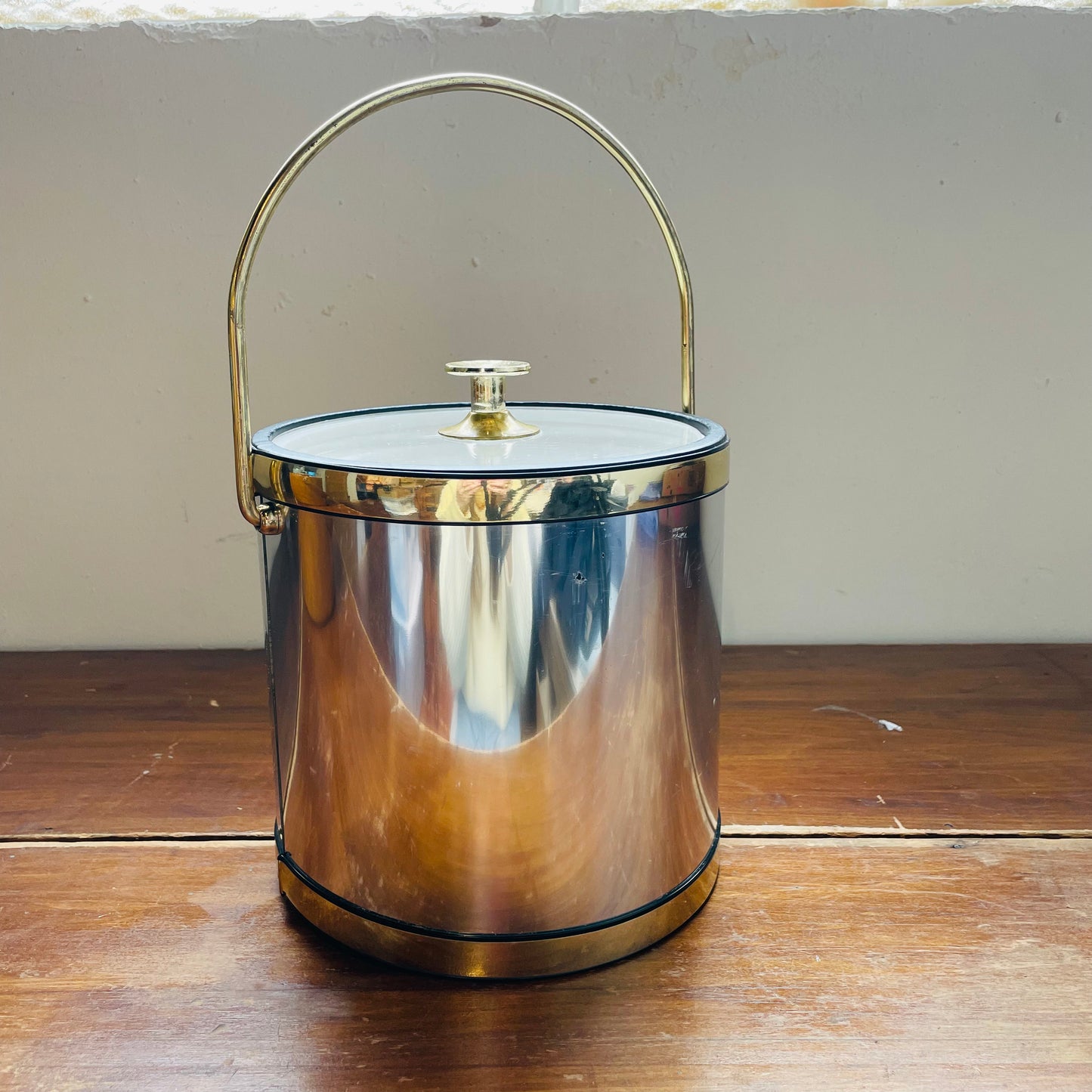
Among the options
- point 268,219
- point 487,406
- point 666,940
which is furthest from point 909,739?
point 268,219

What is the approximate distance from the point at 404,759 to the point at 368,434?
20cm

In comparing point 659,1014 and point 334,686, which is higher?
point 334,686

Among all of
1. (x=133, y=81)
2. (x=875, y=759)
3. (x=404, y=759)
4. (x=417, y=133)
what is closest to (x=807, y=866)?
(x=875, y=759)

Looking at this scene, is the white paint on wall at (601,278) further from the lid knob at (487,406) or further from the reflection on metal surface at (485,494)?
the reflection on metal surface at (485,494)

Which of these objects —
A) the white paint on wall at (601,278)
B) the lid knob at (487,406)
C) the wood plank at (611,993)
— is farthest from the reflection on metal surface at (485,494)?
the white paint on wall at (601,278)

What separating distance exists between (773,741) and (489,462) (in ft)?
1.17

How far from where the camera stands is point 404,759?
47 cm

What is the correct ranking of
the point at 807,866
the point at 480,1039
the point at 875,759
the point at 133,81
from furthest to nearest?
the point at 133,81 < the point at 875,759 < the point at 807,866 < the point at 480,1039

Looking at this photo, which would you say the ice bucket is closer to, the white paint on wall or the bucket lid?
the bucket lid

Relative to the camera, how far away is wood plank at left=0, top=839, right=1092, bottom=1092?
426 mm

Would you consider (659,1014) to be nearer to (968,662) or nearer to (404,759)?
(404,759)

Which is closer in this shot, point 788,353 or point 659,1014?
point 659,1014

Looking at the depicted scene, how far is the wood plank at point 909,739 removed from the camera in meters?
0.63

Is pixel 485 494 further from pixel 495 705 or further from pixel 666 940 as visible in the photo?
pixel 666 940
